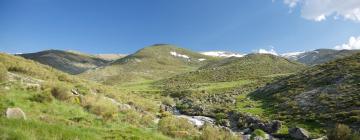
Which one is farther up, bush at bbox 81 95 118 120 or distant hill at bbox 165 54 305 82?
distant hill at bbox 165 54 305 82

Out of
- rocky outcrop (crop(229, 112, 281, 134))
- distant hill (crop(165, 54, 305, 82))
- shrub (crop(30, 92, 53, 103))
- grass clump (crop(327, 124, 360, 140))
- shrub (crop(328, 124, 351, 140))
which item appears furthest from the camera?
distant hill (crop(165, 54, 305, 82))

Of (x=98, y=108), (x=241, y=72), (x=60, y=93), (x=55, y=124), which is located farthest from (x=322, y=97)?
(x=241, y=72)

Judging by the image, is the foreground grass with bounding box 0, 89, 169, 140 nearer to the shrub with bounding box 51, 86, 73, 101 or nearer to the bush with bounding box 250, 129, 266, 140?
the shrub with bounding box 51, 86, 73, 101

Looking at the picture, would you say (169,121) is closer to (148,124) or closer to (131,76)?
(148,124)

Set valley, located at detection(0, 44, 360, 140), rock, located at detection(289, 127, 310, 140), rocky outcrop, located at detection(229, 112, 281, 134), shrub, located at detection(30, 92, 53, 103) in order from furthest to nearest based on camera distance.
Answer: rocky outcrop, located at detection(229, 112, 281, 134), rock, located at detection(289, 127, 310, 140), shrub, located at detection(30, 92, 53, 103), valley, located at detection(0, 44, 360, 140)

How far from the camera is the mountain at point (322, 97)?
37.6 metres

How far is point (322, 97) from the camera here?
47.3 meters

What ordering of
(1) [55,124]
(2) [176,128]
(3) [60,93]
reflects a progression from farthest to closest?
(3) [60,93] < (2) [176,128] < (1) [55,124]

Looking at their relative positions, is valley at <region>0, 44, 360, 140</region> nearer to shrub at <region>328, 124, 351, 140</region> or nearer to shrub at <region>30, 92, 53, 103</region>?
shrub at <region>30, 92, 53, 103</region>

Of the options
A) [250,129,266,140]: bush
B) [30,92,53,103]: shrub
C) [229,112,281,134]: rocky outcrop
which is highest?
[30,92,53,103]: shrub

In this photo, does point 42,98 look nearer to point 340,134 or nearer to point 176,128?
point 176,128

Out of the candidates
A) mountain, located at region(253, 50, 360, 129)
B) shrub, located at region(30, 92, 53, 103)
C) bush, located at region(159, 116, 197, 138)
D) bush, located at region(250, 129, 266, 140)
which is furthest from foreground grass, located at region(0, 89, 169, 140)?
mountain, located at region(253, 50, 360, 129)

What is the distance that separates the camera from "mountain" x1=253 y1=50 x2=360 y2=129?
123 ft

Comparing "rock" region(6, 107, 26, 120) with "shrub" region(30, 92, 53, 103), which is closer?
"rock" region(6, 107, 26, 120)
